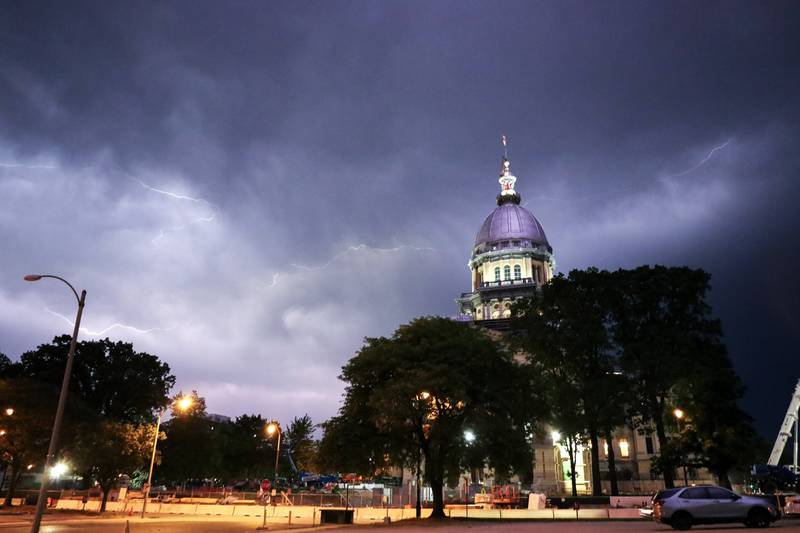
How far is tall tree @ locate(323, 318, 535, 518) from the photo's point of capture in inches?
1446

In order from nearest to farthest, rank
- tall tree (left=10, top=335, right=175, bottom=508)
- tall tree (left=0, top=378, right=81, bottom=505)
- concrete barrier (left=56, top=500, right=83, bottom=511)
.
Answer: tall tree (left=0, top=378, right=81, bottom=505)
concrete barrier (left=56, top=500, right=83, bottom=511)
tall tree (left=10, top=335, right=175, bottom=508)

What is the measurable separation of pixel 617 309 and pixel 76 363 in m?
64.9

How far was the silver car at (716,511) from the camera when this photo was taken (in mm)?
22859

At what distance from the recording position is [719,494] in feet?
76.6

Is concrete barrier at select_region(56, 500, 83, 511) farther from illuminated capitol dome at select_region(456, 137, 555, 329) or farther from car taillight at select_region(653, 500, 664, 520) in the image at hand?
illuminated capitol dome at select_region(456, 137, 555, 329)

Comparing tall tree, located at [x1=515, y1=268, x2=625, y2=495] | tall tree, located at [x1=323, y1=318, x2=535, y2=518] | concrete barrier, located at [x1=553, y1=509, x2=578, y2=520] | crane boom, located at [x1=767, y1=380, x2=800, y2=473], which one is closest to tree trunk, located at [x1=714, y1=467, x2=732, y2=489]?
tall tree, located at [x1=515, y1=268, x2=625, y2=495]

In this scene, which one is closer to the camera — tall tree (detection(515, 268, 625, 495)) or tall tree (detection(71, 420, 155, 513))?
tall tree (detection(515, 268, 625, 495))

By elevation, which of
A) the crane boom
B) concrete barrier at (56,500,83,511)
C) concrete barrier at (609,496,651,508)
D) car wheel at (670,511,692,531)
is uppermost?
the crane boom

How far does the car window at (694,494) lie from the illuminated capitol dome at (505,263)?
92.5 meters

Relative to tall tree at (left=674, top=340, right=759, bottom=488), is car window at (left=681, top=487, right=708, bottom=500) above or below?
below

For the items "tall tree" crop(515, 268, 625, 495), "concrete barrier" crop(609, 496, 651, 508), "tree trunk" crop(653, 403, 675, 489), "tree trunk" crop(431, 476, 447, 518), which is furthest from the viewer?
"tall tree" crop(515, 268, 625, 495)

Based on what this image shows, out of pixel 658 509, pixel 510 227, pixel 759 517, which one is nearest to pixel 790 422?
pixel 510 227

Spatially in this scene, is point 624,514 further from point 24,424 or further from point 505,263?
point 505,263

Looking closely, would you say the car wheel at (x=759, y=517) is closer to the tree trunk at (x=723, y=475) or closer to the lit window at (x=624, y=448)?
the tree trunk at (x=723, y=475)
